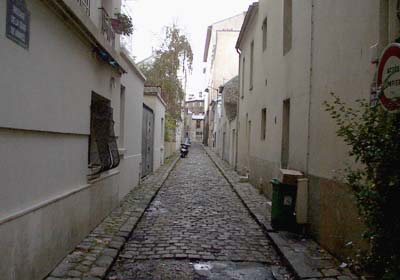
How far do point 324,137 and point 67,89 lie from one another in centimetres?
375

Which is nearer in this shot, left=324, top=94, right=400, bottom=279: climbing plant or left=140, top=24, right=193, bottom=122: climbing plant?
left=324, top=94, right=400, bottom=279: climbing plant

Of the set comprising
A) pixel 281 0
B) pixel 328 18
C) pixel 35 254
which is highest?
pixel 281 0

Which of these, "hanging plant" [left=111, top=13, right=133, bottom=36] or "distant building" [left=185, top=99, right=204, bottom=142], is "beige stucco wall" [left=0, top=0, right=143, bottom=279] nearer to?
"hanging plant" [left=111, top=13, right=133, bottom=36]

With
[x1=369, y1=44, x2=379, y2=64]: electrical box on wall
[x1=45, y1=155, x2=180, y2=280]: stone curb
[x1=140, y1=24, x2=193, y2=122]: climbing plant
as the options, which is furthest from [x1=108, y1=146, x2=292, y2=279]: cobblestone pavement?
[x1=140, y1=24, x2=193, y2=122]: climbing plant

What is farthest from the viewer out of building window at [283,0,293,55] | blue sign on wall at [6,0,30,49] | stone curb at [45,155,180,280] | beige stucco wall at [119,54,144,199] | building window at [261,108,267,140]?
building window at [261,108,267,140]

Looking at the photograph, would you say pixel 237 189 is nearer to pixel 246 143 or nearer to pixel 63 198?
pixel 246 143

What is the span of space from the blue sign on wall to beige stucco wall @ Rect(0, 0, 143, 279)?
86 millimetres

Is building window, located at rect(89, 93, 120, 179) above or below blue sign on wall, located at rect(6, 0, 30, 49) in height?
below

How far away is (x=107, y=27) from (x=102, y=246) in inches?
167

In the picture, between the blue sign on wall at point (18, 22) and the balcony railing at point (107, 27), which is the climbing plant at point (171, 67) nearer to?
the balcony railing at point (107, 27)

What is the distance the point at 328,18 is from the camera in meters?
6.50

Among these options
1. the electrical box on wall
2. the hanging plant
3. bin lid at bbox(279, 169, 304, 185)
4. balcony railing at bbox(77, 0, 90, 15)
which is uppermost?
the hanging plant

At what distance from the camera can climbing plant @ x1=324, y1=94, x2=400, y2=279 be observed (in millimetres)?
3410

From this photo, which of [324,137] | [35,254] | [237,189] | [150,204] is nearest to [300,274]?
[324,137]
